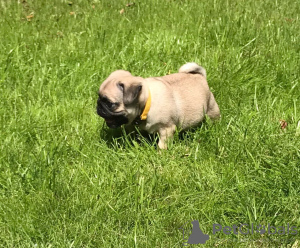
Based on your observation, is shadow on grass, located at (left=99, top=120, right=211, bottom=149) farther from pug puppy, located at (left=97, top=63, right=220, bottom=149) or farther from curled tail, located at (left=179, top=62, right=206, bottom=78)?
curled tail, located at (left=179, top=62, right=206, bottom=78)

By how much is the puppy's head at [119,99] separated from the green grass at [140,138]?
321 millimetres

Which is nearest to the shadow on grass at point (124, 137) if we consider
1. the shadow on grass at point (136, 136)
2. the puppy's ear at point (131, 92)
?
the shadow on grass at point (136, 136)

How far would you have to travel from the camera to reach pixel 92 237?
3.11 metres

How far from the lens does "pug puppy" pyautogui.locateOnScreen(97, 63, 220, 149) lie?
152 inches

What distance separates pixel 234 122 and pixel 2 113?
2.39 metres

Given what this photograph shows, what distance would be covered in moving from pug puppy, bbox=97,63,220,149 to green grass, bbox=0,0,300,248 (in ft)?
0.54

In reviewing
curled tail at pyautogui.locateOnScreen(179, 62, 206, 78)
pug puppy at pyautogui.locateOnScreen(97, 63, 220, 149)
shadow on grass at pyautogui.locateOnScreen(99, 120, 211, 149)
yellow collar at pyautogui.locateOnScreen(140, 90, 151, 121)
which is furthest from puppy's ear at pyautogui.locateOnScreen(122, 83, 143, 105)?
curled tail at pyautogui.locateOnScreen(179, 62, 206, 78)

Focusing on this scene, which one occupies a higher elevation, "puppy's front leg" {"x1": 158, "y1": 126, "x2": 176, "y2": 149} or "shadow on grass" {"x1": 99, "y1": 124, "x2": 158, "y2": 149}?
"puppy's front leg" {"x1": 158, "y1": 126, "x2": 176, "y2": 149}

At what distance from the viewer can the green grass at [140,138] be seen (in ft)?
10.6

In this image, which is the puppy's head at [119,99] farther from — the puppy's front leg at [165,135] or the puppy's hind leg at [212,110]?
the puppy's hind leg at [212,110]

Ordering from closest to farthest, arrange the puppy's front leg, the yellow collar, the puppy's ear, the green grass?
1. the green grass
2. the puppy's ear
3. the yellow collar
4. the puppy's front leg

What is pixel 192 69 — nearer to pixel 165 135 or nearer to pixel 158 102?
pixel 158 102

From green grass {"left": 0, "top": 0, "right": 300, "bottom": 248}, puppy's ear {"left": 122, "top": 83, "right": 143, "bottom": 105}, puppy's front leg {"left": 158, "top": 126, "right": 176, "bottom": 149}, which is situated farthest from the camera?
puppy's front leg {"left": 158, "top": 126, "right": 176, "bottom": 149}

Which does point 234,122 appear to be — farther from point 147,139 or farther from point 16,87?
point 16,87
